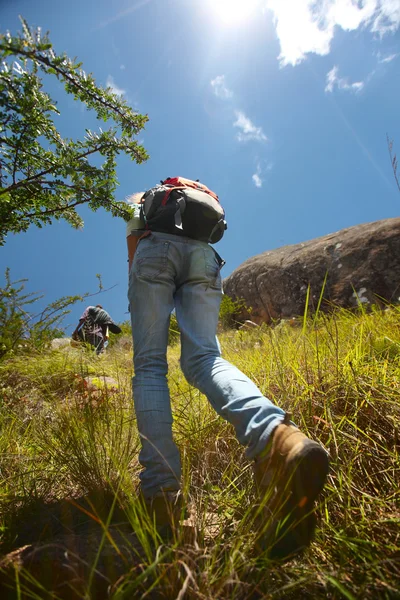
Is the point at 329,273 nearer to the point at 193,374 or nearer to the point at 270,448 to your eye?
the point at 193,374

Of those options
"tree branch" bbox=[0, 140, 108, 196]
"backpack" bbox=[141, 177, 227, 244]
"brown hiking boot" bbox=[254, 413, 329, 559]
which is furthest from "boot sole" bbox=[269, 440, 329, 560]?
"tree branch" bbox=[0, 140, 108, 196]

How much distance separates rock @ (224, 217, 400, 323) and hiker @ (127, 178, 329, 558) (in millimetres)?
2774

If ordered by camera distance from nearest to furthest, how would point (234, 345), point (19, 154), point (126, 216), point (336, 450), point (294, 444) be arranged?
point (294, 444) → point (336, 450) → point (19, 154) → point (126, 216) → point (234, 345)

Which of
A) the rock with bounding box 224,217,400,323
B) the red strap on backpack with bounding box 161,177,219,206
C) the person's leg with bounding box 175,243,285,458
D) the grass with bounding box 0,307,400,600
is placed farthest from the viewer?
the rock with bounding box 224,217,400,323

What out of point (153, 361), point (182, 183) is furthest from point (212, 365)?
point (182, 183)

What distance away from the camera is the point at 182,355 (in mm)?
1407

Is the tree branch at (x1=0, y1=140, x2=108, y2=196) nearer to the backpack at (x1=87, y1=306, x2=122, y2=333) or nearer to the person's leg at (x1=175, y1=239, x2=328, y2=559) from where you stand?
the person's leg at (x1=175, y1=239, x2=328, y2=559)

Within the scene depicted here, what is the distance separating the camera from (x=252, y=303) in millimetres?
7203

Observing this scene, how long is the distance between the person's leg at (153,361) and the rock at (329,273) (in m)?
2.90

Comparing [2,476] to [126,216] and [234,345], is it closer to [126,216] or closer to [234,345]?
[126,216]

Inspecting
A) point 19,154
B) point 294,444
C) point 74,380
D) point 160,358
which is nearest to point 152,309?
point 160,358

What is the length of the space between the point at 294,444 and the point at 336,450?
50cm

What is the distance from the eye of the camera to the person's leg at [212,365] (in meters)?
1.00

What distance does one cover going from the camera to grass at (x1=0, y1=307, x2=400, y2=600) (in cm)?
78
